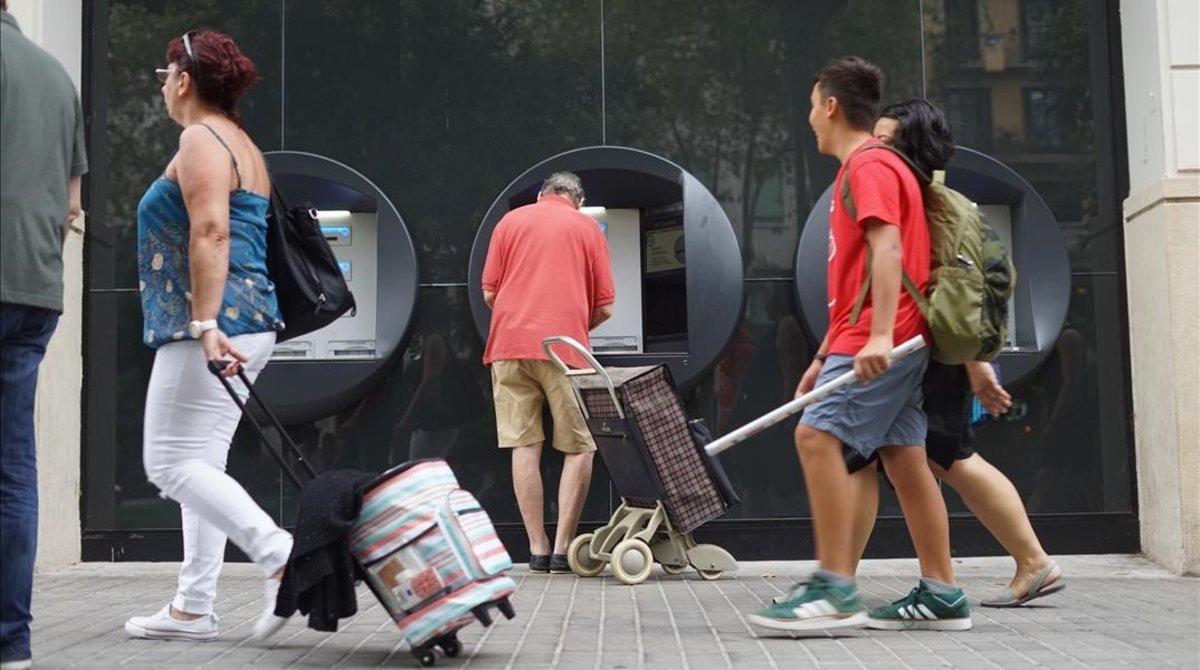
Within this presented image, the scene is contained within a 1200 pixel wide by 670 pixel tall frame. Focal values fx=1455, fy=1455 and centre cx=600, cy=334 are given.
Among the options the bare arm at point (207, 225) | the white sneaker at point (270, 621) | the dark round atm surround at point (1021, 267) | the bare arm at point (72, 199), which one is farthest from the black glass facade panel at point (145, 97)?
the white sneaker at point (270, 621)

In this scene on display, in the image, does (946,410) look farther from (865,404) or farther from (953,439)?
(865,404)

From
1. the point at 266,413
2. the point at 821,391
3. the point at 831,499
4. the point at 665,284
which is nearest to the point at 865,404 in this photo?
the point at 821,391

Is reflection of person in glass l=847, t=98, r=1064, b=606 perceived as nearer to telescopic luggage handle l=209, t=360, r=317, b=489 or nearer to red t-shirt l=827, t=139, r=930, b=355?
red t-shirt l=827, t=139, r=930, b=355

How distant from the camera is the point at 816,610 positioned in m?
4.46

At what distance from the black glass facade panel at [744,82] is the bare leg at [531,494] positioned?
1.62 metres

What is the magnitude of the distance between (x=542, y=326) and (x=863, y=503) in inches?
96.7

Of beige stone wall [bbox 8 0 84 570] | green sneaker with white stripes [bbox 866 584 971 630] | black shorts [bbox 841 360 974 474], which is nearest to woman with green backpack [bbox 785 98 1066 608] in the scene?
black shorts [bbox 841 360 974 474]

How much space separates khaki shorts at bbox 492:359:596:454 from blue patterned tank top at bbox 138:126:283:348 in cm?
239

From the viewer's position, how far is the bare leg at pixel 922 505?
4.70 m

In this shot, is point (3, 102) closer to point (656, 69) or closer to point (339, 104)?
point (339, 104)

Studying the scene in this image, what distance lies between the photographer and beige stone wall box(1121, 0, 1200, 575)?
682 cm

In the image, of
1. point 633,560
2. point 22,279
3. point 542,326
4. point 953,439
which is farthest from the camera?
point 542,326

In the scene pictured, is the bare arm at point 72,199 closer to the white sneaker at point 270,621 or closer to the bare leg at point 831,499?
the white sneaker at point 270,621

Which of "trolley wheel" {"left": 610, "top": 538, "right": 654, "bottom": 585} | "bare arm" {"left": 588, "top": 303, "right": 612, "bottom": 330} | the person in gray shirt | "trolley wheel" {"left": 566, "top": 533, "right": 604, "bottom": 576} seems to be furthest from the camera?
"bare arm" {"left": 588, "top": 303, "right": 612, "bottom": 330}
